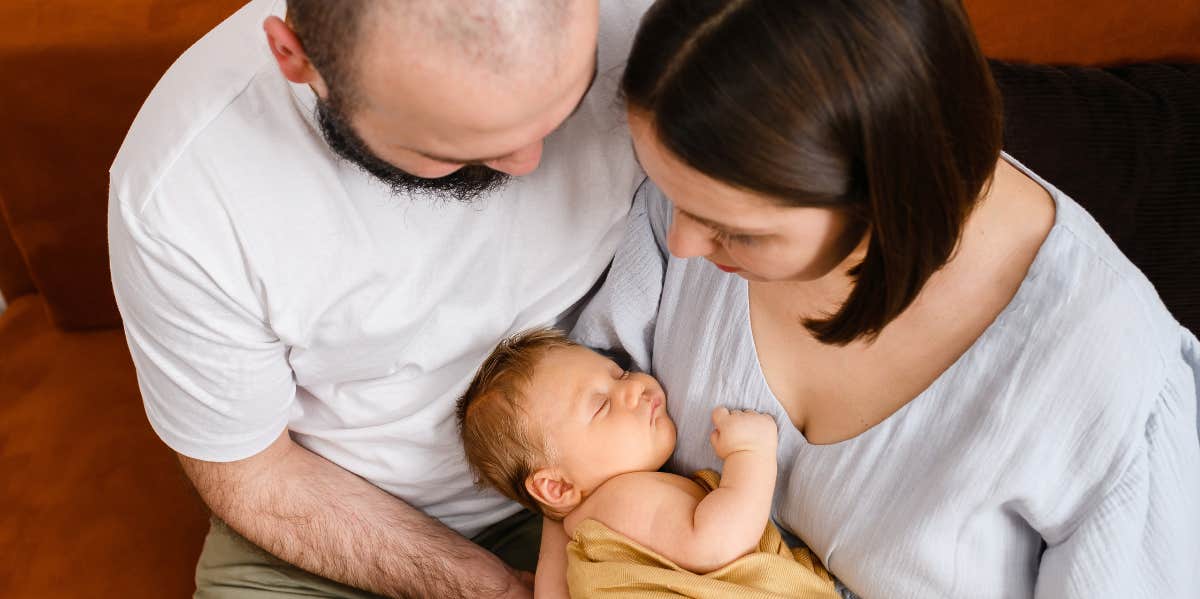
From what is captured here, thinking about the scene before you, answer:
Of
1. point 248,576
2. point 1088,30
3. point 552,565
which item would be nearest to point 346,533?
point 248,576

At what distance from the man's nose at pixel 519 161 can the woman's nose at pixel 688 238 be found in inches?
7.2

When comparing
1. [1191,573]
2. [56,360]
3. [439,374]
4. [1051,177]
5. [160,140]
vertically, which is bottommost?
[56,360]

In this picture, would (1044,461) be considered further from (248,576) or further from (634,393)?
(248,576)

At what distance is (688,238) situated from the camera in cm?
101

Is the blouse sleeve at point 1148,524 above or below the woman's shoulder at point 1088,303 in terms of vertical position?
below

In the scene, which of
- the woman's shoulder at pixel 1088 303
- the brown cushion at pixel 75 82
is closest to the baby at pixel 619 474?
the woman's shoulder at pixel 1088 303

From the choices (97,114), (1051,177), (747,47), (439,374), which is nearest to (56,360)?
(97,114)

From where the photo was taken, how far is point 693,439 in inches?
53.2

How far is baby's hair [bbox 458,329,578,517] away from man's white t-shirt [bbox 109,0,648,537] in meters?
0.03

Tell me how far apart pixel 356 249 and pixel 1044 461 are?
0.82 meters

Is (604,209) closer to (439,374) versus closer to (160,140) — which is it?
(439,374)

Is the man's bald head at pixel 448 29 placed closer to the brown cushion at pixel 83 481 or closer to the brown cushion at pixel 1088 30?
the brown cushion at pixel 1088 30

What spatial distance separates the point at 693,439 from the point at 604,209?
0.34 m

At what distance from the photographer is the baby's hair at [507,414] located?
1370mm
